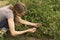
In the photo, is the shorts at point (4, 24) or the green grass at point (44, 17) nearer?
the shorts at point (4, 24)

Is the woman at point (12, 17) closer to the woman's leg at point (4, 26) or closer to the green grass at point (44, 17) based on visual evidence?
the woman's leg at point (4, 26)

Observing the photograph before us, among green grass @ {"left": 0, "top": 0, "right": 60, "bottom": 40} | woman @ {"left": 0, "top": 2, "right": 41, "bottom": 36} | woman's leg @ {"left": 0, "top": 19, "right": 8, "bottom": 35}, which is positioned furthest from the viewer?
green grass @ {"left": 0, "top": 0, "right": 60, "bottom": 40}

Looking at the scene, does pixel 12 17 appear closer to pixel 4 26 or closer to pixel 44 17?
pixel 4 26

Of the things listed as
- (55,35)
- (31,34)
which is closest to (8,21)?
(31,34)

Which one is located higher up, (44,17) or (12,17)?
(12,17)

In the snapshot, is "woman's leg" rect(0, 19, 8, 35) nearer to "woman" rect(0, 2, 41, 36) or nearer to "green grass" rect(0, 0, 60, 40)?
"woman" rect(0, 2, 41, 36)

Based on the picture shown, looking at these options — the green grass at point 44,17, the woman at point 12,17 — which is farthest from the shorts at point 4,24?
the green grass at point 44,17

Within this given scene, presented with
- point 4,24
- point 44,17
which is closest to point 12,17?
point 4,24

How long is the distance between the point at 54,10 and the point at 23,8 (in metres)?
1.59

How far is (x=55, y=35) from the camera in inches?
233

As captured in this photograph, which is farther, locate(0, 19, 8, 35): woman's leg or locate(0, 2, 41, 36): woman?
locate(0, 19, 8, 35): woman's leg

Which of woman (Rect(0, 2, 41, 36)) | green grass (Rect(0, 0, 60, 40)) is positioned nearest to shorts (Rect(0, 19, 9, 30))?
woman (Rect(0, 2, 41, 36))

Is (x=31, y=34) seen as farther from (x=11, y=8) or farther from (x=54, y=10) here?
(x=54, y=10)

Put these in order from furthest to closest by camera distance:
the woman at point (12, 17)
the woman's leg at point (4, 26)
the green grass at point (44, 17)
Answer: the green grass at point (44, 17), the woman's leg at point (4, 26), the woman at point (12, 17)
